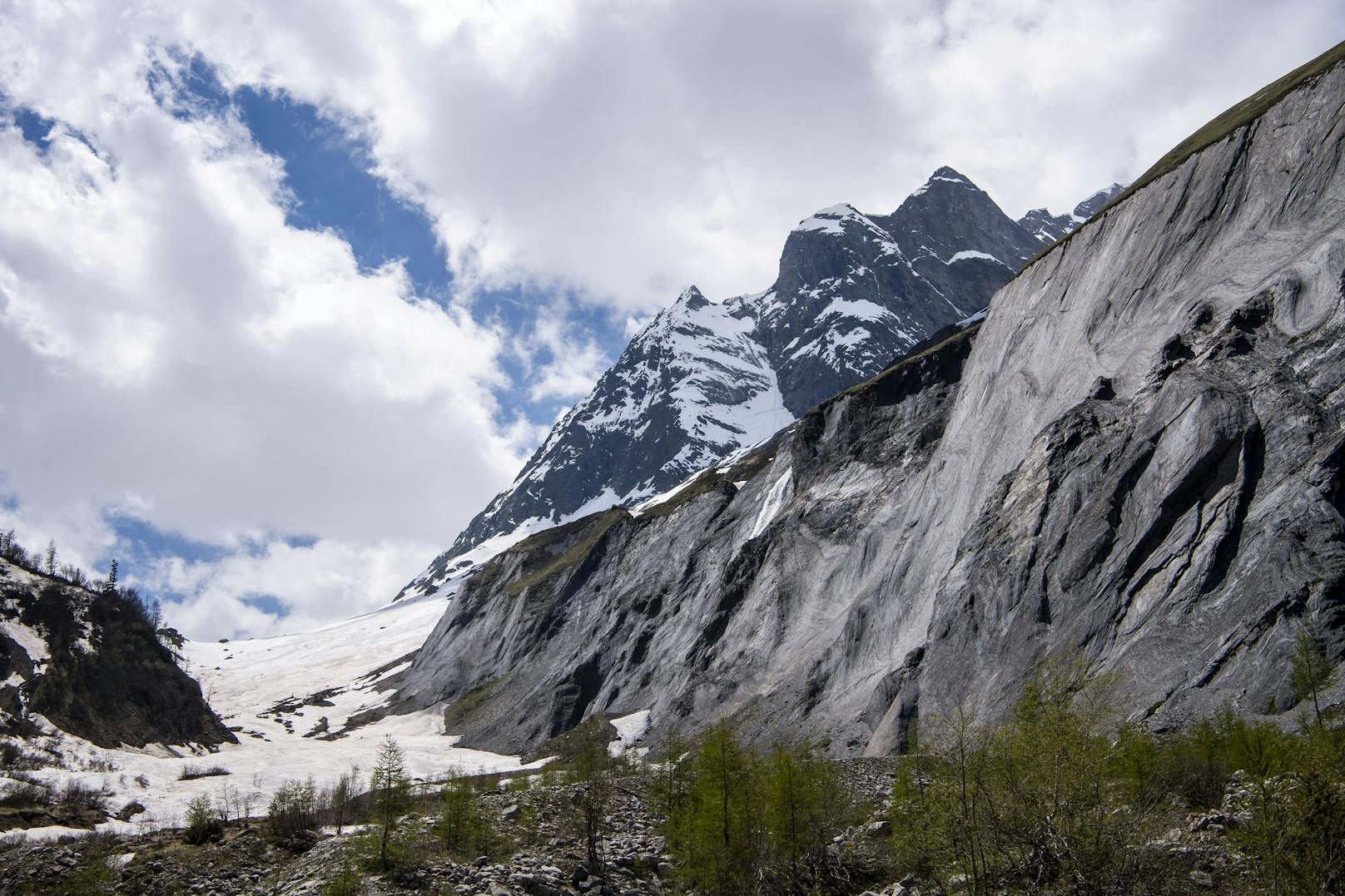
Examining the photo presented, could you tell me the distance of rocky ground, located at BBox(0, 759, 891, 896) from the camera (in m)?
23.5

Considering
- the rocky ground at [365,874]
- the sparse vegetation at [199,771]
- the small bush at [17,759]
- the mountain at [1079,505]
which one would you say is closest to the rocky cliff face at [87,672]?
the small bush at [17,759]

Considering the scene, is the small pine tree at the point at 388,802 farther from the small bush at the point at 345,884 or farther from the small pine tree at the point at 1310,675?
the small pine tree at the point at 1310,675

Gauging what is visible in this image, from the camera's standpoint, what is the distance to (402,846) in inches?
986

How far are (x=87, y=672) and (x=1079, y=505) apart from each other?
69051 millimetres

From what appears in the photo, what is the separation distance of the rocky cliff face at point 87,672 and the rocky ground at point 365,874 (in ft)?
105

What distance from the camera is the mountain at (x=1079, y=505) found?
115 feet

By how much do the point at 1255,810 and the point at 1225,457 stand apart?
26237mm

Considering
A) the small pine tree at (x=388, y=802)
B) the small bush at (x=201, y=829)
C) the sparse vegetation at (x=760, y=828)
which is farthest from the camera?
the small bush at (x=201, y=829)

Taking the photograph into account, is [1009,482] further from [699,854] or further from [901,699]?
[699,854]

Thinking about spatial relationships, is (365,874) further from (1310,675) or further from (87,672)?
(87,672)

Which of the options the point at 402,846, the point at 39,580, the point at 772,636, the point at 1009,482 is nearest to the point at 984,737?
the point at 402,846

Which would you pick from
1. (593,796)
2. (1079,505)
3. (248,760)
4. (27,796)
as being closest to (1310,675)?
(1079,505)

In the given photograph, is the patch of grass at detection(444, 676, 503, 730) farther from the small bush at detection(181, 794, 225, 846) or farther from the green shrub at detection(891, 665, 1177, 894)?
the green shrub at detection(891, 665, 1177, 894)

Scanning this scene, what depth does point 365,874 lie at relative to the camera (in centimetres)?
2383
